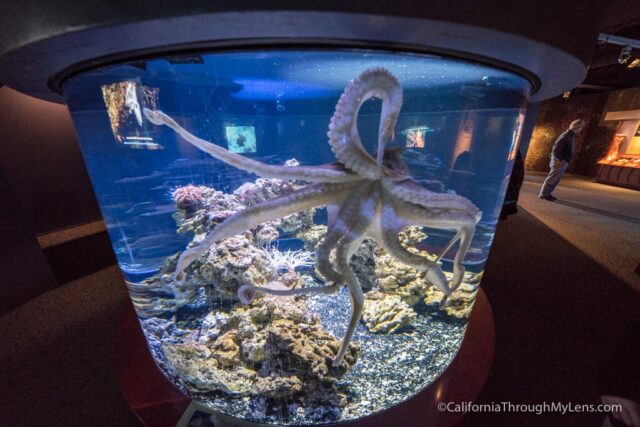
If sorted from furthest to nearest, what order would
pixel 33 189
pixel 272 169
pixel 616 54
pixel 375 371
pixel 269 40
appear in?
pixel 616 54 < pixel 33 189 < pixel 375 371 < pixel 272 169 < pixel 269 40

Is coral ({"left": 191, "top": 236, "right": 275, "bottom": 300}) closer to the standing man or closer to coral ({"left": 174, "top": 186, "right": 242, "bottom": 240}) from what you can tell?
coral ({"left": 174, "top": 186, "right": 242, "bottom": 240})

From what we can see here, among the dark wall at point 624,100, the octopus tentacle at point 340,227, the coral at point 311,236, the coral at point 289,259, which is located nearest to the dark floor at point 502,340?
the octopus tentacle at point 340,227

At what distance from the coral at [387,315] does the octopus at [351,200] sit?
73cm

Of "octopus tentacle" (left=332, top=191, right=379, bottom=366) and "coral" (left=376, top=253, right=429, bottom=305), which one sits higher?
"octopus tentacle" (left=332, top=191, right=379, bottom=366)

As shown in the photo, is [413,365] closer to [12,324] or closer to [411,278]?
[411,278]

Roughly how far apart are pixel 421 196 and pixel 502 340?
2050 mm

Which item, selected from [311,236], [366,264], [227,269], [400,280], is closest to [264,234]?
[311,236]

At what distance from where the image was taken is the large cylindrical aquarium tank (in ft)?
2.45

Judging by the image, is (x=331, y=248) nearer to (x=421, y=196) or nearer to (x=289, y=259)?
(x=421, y=196)

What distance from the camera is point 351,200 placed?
3.55 feet

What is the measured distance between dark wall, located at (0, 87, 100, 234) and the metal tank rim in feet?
10.6

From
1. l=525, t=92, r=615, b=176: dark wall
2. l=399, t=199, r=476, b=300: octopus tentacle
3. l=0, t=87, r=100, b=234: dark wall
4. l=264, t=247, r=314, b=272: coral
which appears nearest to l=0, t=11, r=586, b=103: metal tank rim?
l=399, t=199, r=476, b=300: octopus tentacle

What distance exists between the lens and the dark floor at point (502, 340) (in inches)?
71.2

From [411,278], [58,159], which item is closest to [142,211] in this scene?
[411,278]
